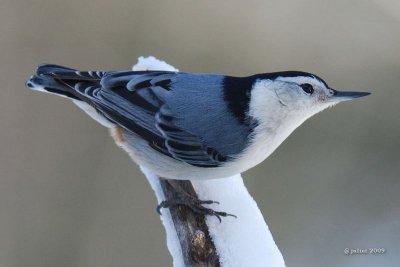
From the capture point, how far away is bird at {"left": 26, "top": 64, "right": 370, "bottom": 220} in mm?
1508

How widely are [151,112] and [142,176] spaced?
111 centimetres

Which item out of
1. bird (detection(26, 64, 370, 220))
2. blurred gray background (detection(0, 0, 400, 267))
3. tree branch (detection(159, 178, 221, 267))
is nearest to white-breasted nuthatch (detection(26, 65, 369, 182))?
bird (detection(26, 64, 370, 220))

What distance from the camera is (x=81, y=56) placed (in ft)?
8.93

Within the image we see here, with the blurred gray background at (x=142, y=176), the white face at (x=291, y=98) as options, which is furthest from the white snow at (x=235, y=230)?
the blurred gray background at (x=142, y=176)

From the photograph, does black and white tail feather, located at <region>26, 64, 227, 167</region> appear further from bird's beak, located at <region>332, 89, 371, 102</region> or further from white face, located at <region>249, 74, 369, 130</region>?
bird's beak, located at <region>332, 89, 371, 102</region>

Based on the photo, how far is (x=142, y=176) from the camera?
263 cm

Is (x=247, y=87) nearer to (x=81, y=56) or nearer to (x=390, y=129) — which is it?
(x=390, y=129)

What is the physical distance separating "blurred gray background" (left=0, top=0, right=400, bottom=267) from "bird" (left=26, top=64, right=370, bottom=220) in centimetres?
97

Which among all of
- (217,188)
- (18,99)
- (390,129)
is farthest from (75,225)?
(390,129)

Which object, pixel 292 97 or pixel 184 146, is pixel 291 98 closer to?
pixel 292 97

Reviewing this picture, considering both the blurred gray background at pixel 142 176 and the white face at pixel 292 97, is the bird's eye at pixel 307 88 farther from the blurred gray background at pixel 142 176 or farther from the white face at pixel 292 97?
the blurred gray background at pixel 142 176

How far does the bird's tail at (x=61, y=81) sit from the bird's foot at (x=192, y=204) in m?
0.37

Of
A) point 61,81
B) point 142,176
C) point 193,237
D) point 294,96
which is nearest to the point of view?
point 193,237

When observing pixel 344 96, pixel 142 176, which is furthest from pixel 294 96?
pixel 142 176
